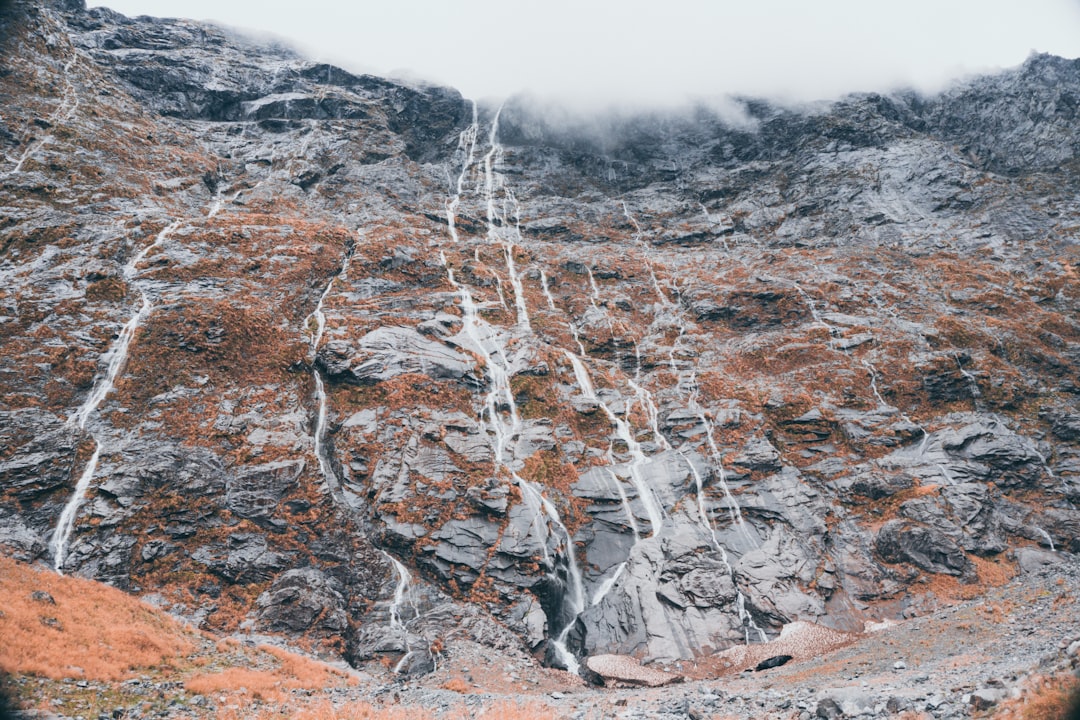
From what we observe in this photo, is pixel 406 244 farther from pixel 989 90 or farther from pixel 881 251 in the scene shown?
pixel 989 90

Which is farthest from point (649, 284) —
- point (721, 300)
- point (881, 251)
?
point (881, 251)

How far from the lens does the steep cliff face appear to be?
2723 cm

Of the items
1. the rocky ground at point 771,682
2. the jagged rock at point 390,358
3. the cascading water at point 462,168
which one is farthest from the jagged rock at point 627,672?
the cascading water at point 462,168

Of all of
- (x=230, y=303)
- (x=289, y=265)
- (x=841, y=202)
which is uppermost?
(x=841, y=202)

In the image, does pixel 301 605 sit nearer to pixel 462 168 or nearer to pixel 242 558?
pixel 242 558

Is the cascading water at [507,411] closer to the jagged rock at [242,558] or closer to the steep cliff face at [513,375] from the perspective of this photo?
the steep cliff face at [513,375]

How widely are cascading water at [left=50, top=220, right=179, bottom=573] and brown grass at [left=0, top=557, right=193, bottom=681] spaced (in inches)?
169

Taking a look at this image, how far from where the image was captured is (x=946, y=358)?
→ 4134 centimetres

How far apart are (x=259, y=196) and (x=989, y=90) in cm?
9807

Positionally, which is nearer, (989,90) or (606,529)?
(606,529)

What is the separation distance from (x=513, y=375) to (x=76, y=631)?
95.7ft

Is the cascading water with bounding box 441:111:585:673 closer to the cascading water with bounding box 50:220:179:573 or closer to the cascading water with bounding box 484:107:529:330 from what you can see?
the cascading water with bounding box 484:107:529:330

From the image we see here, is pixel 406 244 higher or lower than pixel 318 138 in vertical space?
lower

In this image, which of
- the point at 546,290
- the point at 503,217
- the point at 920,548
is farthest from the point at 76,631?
the point at 503,217
